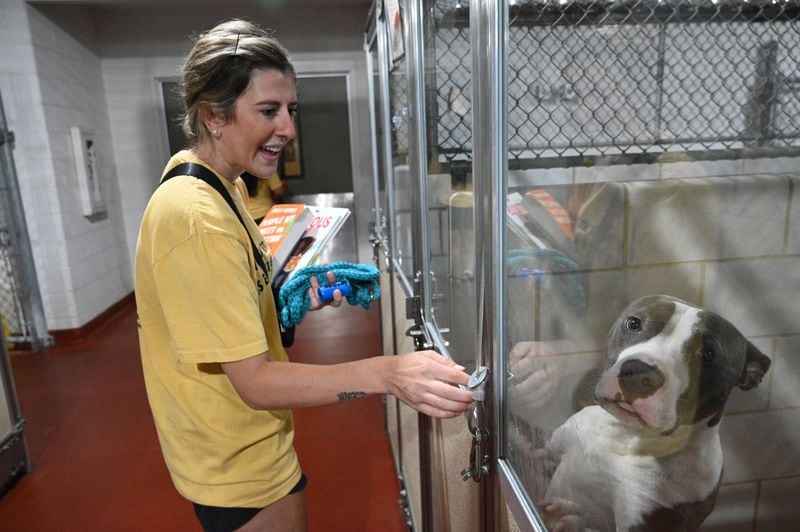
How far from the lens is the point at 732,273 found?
521mm

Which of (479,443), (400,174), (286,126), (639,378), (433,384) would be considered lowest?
(479,443)

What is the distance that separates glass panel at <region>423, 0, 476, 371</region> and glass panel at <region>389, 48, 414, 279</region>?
0.29m

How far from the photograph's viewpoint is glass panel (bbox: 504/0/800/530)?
0.49 meters

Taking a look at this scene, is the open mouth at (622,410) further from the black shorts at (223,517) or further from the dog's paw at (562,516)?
the black shorts at (223,517)

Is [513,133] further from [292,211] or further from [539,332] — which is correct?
[292,211]

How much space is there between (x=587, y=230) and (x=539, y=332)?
0.53 ft

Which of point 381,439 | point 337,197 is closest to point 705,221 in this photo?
point 381,439

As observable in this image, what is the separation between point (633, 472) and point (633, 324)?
14 centimetres

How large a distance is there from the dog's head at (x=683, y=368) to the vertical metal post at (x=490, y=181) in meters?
0.23

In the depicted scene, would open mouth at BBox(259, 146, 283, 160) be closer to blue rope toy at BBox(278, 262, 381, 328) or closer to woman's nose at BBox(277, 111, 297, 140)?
woman's nose at BBox(277, 111, 297, 140)

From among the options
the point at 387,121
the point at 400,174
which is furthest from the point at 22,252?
the point at 400,174

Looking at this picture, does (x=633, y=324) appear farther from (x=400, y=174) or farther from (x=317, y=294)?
(x=400, y=174)

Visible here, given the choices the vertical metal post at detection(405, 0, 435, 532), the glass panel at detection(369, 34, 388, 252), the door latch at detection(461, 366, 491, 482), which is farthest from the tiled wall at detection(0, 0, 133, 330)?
the door latch at detection(461, 366, 491, 482)

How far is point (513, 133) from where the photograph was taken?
27.8 inches
